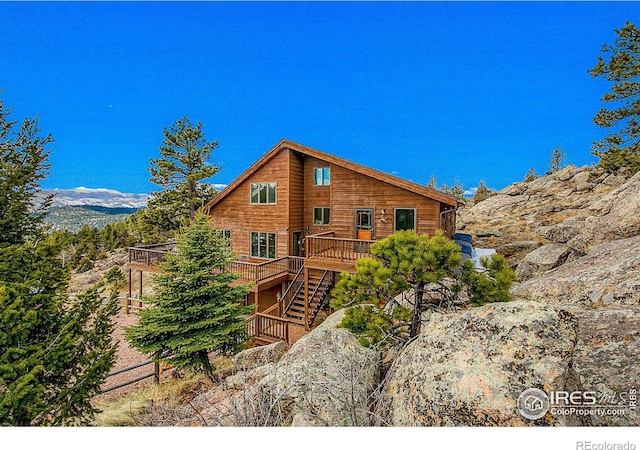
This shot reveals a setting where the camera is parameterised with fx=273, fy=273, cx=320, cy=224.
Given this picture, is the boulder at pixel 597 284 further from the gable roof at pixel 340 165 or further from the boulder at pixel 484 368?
the gable roof at pixel 340 165

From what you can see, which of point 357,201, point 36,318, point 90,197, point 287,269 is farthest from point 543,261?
point 90,197

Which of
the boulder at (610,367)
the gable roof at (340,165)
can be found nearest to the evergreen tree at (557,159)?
the gable roof at (340,165)

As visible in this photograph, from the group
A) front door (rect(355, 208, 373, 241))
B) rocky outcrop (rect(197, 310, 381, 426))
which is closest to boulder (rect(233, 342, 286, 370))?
rocky outcrop (rect(197, 310, 381, 426))

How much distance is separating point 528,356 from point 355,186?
8653 millimetres

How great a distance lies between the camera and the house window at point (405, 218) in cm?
934

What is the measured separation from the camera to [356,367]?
2695 mm

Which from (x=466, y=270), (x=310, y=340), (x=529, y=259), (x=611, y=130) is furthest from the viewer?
(x=611, y=130)

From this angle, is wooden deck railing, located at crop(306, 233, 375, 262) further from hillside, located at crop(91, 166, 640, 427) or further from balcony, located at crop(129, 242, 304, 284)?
hillside, located at crop(91, 166, 640, 427)

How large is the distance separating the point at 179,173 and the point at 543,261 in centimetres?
1838

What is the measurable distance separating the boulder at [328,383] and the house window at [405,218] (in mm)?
6950

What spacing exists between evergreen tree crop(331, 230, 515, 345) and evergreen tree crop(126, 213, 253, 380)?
3.85 m

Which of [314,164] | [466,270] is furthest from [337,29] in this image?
[314,164]

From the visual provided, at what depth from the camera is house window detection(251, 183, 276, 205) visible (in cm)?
1153

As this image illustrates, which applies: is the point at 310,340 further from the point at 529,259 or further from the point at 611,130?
the point at 611,130
